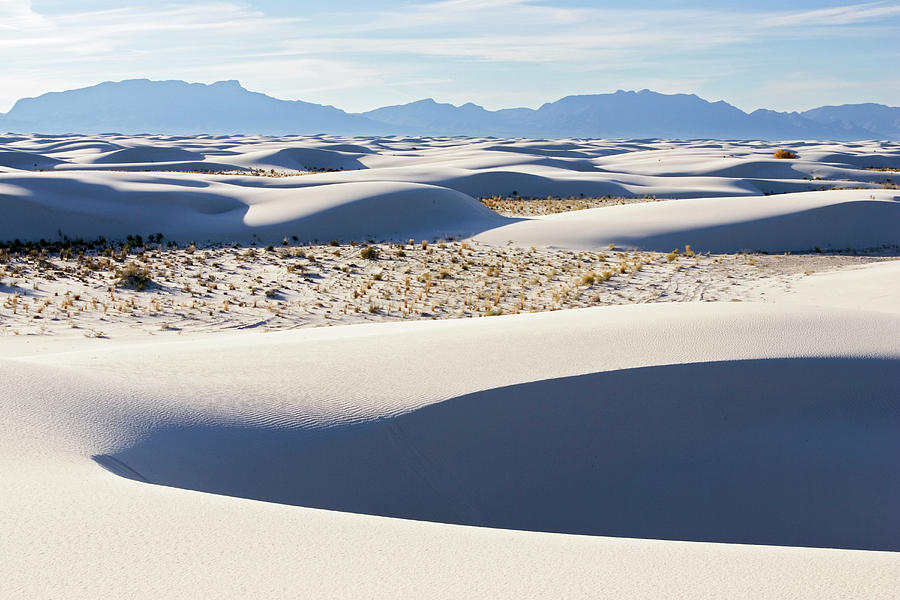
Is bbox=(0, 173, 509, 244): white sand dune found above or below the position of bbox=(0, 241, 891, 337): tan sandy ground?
above

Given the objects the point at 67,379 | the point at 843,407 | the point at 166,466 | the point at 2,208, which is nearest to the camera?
the point at 166,466

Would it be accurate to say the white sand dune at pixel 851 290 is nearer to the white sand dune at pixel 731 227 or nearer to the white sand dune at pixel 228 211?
the white sand dune at pixel 731 227

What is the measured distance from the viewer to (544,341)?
7.54 meters

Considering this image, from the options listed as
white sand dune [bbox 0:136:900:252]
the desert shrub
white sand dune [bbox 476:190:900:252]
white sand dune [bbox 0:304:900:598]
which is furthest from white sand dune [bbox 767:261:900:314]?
the desert shrub

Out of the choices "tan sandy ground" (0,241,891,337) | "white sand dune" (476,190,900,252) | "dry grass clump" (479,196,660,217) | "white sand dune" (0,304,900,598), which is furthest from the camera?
"dry grass clump" (479,196,660,217)

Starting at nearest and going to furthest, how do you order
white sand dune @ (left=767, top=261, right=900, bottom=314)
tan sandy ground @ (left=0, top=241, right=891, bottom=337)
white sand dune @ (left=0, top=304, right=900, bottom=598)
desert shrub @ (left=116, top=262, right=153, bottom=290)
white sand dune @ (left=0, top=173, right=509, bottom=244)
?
1. white sand dune @ (left=0, top=304, right=900, bottom=598)
2. tan sandy ground @ (left=0, top=241, right=891, bottom=337)
3. white sand dune @ (left=767, top=261, right=900, bottom=314)
4. desert shrub @ (left=116, top=262, right=153, bottom=290)
5. white sand dune @ (left=0, top=173, right=509, bottom=244)

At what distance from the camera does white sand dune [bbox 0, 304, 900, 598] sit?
9.82ft

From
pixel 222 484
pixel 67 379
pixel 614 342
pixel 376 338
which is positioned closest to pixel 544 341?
pixel 614 342

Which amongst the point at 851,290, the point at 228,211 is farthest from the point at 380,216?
the point at 851,290

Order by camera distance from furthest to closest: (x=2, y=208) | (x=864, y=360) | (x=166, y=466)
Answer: (x=2, y=208), (x=864, y=360), (x=166, y=466)

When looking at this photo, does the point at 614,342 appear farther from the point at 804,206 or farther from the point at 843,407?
the point at 804,206

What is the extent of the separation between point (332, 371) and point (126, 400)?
168cm

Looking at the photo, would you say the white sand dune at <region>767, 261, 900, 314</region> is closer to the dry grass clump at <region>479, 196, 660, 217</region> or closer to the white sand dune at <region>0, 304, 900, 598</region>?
the white sand dune at <region>0, 304, 900, 598</region>

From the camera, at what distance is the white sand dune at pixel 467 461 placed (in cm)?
299
